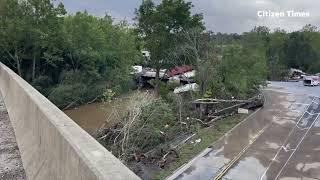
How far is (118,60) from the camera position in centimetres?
4762

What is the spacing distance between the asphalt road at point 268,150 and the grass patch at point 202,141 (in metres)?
0.42

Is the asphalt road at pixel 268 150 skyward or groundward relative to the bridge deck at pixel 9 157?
groundward

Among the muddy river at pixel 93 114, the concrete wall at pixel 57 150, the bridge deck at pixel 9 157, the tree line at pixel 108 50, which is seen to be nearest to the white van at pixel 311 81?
the tree line at pixel 108 50

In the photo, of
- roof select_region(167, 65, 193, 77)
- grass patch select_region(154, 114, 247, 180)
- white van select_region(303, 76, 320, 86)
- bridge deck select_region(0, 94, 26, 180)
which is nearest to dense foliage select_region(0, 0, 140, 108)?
roof select_region(167, 65, 193, 77)

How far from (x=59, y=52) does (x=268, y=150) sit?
2316 cm

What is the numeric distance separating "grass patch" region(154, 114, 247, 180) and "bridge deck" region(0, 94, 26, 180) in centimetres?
1145

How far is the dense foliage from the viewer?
3709cm

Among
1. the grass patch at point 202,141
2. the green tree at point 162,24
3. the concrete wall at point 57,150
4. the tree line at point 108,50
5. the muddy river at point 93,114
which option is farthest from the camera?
the green tree at point 162,24

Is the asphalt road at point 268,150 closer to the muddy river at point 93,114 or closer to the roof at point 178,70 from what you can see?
the muddy river at point 93,114

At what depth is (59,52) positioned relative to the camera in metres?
40.0

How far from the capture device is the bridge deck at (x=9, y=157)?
20.9 feet

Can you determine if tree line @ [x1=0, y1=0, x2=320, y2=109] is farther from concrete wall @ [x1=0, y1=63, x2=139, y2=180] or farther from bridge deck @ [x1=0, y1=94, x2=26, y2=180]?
concrete wall @ [x1=0, y1=63, x2=139, y2=180]

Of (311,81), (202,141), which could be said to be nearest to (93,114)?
(202,141)

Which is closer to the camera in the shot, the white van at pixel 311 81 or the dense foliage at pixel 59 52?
the dense foliage at pixel 59 52
